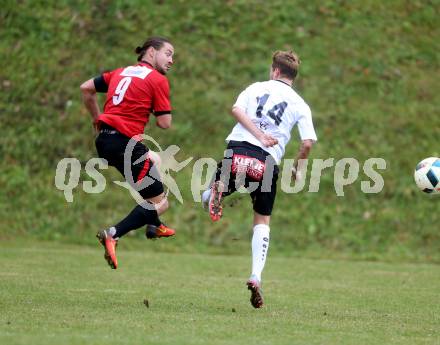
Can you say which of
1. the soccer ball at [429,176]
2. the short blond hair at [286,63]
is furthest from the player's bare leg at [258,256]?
the soccer ball at [429,176]

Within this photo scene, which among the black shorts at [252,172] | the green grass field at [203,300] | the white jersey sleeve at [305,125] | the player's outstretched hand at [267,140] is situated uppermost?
the white jersey sleeve at [305,125]

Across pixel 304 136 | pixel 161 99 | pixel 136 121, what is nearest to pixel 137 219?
pixel 136 121

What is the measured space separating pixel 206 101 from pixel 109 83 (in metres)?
9.28

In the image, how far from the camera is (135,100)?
8.07 meters

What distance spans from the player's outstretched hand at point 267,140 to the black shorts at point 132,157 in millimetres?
1104

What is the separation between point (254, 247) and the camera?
794 cm

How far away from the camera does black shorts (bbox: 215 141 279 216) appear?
25.9ft

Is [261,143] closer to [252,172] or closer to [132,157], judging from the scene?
[252,172]

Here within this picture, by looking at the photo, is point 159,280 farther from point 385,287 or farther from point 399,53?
point 399,53

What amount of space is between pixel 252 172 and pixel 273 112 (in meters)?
0.60

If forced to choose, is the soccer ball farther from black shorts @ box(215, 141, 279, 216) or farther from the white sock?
the white sock

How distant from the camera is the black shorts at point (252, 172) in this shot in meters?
7.89

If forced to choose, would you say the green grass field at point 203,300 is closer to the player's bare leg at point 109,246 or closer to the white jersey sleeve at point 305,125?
the player's bare leg at point 109,246

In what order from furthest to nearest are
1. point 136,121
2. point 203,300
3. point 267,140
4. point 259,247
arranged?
point 203,300
point 136,121
point 259,247
point 267,140
